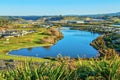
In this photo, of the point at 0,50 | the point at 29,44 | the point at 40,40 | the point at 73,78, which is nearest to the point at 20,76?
the point at 73,78

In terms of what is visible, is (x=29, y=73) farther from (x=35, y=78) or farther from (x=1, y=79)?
(x=1, y=79)

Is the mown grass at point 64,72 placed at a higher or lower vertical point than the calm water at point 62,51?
higher

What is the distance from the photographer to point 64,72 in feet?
33.0

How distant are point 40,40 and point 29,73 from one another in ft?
334

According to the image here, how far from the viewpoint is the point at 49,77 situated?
9500mm

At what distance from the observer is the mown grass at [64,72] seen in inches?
379

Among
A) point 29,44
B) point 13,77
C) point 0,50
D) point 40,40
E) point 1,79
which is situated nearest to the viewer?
point 1,79

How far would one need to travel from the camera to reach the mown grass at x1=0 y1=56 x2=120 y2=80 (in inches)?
379

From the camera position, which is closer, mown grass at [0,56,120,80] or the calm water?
mown grass at [0,56,120,80]

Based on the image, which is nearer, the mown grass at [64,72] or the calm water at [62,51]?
the mown grass at [64,72]

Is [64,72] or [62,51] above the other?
[64,72]

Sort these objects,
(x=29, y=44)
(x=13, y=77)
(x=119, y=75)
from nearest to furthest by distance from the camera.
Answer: (x=13, y=77) < (x=119, y=75) < (x=29, y=44)

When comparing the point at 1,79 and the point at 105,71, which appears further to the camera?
the point at 105,71

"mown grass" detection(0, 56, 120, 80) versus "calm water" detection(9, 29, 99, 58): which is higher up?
"mown grass" detection(0, 56, 120, 80)
